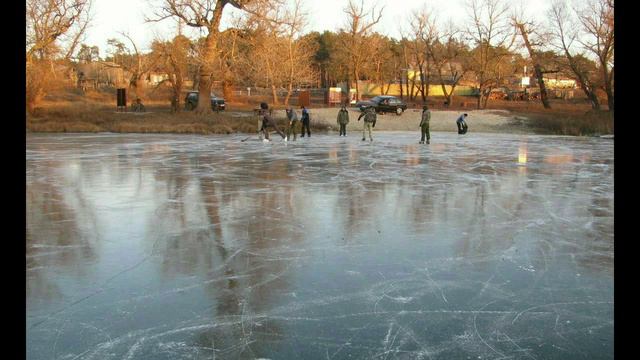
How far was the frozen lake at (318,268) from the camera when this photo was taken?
172 inches

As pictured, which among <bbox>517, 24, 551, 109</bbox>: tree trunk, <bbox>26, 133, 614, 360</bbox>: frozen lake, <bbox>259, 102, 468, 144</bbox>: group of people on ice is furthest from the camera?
<bbox>517, 24, 551, 109</bbox>: tree trunk

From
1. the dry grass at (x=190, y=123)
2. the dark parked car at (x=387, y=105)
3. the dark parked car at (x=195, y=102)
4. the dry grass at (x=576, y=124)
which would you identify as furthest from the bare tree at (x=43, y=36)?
the dry grass at (x=576, y=124)

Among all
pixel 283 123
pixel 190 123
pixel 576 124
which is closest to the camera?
pixel 190 123

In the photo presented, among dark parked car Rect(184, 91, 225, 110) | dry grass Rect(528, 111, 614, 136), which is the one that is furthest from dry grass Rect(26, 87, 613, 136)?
dark parked car Rect(184, 91, 225, 110)

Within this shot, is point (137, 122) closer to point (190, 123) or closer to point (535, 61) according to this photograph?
Result: point (190, 123)

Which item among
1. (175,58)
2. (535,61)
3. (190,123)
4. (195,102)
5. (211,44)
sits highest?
(535,61)

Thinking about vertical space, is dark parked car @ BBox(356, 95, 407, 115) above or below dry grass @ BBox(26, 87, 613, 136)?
above

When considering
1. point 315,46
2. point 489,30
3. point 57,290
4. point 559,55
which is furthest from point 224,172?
point 315,46

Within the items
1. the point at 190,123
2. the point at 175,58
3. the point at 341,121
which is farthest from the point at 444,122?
the point at 175,58

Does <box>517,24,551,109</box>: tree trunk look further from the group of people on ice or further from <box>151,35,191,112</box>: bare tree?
<box>151,35,191,112</box>: bare tree

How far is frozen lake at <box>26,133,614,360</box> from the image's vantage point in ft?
14.4

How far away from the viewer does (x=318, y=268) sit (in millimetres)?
6211

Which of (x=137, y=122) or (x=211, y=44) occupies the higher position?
(x=211, y=44)

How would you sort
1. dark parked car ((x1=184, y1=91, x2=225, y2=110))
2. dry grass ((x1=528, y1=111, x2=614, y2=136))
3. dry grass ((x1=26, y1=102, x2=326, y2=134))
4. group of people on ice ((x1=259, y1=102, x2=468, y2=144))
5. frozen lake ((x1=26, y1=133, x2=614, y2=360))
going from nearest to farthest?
frozen lake ((x1=26, y1=133, x2=614, y2=360)) < group of people on ice ((x1=259, y1=102, x2=468, y2=144)) < dry grass ((x1=26, y1=102, x2=326, y2=134)) < dry grass ((x1=528, y1=111, x2=614, y2=136)) < dark parked car ((x1=184, y1=91, x2=225, y2=110))
